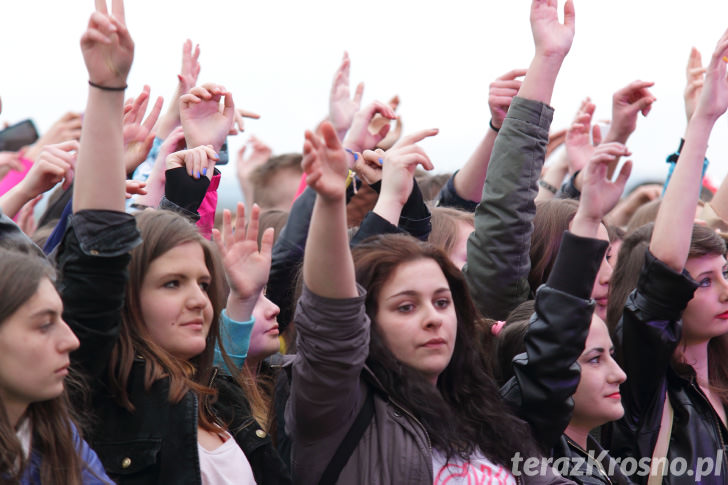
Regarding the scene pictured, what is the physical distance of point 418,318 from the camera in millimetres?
2664

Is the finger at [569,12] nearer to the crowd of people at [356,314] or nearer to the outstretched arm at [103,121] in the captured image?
the crowd of people at [356,314]

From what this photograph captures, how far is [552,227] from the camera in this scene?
145 inches

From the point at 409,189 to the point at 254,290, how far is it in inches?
23.1

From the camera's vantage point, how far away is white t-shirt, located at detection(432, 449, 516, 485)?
247cm

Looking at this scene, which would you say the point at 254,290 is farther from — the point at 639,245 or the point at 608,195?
the point at 639,245

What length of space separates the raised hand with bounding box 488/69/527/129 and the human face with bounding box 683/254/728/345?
89 centimetres

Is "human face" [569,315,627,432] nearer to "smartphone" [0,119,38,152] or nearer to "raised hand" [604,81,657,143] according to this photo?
"raised hand" [604,81,657,143]

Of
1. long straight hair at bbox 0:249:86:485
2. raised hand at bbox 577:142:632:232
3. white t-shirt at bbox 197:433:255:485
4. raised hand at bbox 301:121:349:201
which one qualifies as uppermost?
raised hand at bbox 301:121:349:201

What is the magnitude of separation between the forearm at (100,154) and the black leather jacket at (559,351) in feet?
4.16

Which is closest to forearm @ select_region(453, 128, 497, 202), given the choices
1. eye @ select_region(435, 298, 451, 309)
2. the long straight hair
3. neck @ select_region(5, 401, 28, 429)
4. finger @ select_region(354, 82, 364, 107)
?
finger @ select_region(354, 82, 364, 107)

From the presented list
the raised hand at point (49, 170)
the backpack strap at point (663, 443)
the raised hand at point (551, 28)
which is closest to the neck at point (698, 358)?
the backpack strap at point (663, 443)

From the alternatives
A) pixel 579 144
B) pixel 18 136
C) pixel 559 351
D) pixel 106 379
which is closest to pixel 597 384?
pixel 559 351

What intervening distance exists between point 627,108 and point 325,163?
6.82 feet

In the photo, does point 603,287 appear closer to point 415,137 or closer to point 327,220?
point 415,137
